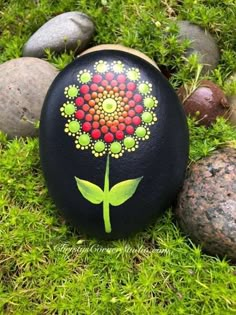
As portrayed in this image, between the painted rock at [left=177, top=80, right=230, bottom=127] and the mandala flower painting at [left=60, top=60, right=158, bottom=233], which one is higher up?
the mandala flower painting at [left=60, top=60, right=158, bottom=233]

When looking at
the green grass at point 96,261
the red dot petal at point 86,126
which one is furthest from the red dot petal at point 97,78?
the green grass at point 96,261

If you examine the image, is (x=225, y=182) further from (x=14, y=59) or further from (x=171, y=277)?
(x=14, y=59)

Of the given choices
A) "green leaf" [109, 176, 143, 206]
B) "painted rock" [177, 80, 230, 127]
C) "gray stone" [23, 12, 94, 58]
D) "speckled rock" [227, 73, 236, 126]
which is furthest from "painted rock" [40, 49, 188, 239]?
"gray stone" [23, 12, 94, 58]

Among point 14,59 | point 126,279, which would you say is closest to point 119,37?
point 14,59

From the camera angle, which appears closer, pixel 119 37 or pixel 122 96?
pixel 122 96

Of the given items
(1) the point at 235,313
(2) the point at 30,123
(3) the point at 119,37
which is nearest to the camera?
(1) the point at 235,313

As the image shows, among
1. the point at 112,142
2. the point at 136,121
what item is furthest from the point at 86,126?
the point at 136,121

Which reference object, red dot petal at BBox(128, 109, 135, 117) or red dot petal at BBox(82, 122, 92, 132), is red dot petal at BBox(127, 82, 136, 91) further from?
red dot petal at BBox(82, 122, 92, 132)

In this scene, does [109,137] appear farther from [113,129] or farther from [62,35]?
[62,35]
